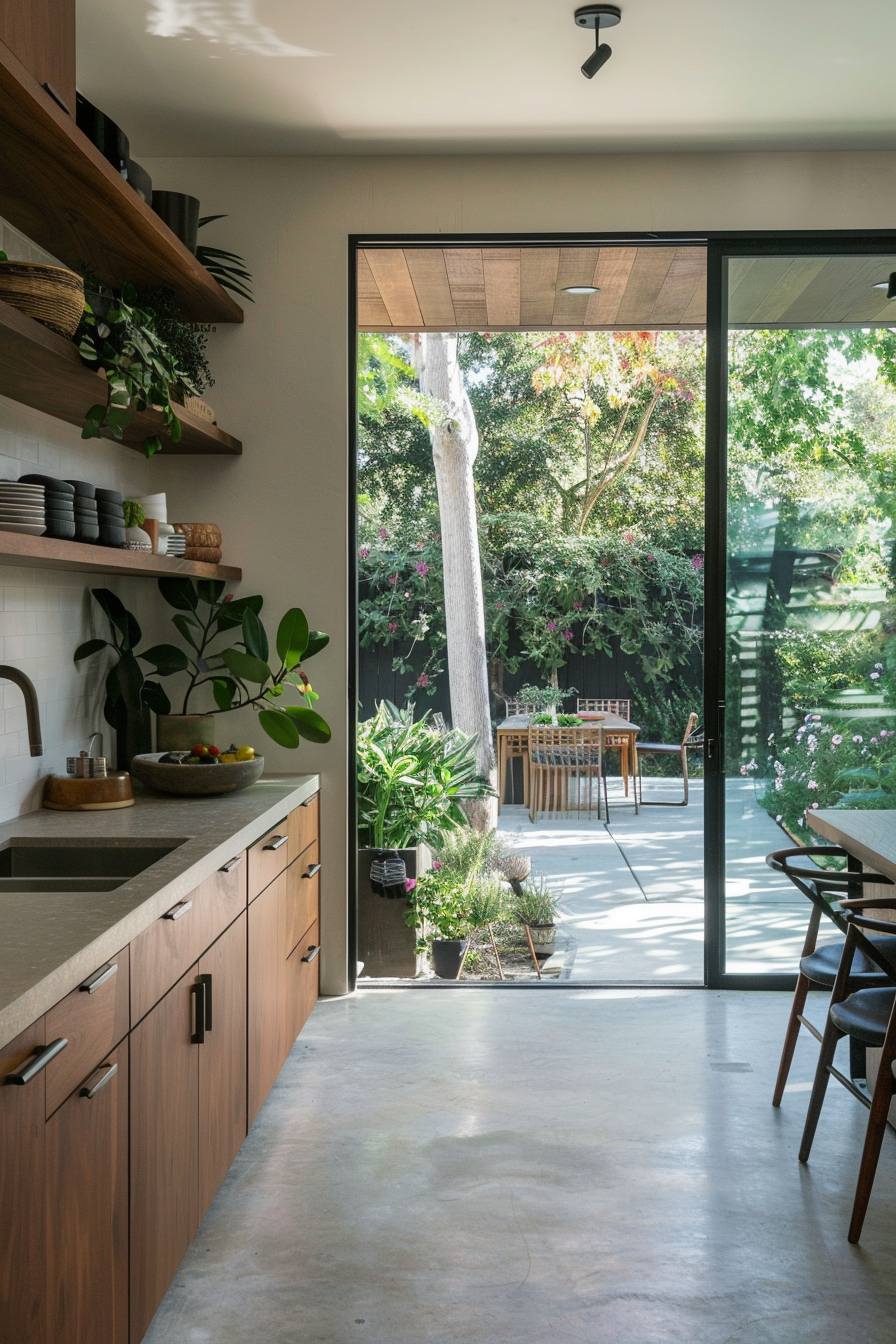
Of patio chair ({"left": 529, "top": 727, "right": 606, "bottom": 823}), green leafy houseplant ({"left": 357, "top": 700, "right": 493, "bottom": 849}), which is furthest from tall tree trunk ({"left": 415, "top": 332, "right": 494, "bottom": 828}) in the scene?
green leafy houseplant ({"left": 357, "top": 700, "right": 493, "bottom": 849})

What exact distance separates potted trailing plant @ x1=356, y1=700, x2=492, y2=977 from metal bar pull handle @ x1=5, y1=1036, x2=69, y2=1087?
3.15 meters

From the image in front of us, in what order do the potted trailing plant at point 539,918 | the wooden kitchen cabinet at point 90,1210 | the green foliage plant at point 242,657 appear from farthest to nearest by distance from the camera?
the potted trailing plant at point 539,918
the green foliage plant at point 242,657
the wooden kitchen cabinet at point 90,1210

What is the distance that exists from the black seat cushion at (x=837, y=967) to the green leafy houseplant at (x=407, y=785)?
2287 millimetres

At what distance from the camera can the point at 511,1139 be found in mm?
2947

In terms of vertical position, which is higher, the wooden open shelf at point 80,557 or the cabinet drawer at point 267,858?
the wooden open shelf at point 80,557

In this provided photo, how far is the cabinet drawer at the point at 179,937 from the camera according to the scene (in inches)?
77.0

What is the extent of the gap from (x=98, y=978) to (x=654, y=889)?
525 centimetres

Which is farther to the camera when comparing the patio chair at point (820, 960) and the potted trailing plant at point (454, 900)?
the potted trailing plant at point (454, 900)

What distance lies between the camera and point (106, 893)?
6.72ft

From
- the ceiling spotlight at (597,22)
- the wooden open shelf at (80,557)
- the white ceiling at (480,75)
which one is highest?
the white ceiling at (480,75)

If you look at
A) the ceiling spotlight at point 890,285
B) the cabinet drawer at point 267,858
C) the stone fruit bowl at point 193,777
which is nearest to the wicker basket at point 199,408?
the stone fruit bowl at point 193,777

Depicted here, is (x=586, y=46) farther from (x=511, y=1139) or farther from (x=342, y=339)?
(x=511, y=1139)

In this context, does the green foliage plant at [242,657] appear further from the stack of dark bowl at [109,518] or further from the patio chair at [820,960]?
the patio chair at [820,960]

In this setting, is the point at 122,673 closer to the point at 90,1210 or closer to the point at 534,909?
the point at 90,1210
